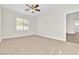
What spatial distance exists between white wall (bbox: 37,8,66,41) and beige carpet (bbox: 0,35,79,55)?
9cm

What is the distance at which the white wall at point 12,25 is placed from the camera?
1567 millimetres

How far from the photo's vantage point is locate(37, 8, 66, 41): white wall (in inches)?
61.6

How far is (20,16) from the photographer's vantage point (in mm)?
1565

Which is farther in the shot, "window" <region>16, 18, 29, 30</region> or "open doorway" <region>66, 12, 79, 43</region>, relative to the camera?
"window" <region>16, 18, 29, 30</region>

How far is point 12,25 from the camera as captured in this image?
1.61 metres

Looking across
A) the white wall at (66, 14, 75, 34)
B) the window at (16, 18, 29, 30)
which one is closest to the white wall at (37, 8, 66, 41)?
the white wall at (66, 14, 75, 34)

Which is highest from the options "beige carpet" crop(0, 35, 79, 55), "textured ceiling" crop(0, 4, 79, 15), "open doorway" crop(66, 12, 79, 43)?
"textured ceiling" crop(0, 4, 79, 15)

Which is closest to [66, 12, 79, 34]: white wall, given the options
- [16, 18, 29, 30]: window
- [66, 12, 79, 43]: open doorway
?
[66, 12, 79, 43]: open doorway

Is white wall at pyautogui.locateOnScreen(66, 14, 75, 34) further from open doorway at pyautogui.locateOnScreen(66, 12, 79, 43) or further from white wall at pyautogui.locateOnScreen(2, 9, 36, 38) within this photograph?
white wall at pyautogui.locateOnScreen(2, 9, 36, 38)

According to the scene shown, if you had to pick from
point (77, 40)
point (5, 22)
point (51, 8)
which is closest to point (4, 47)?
point (5, 22)

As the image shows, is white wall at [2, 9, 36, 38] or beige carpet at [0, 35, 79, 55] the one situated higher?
white wall at [2, 9, 36, 38]
